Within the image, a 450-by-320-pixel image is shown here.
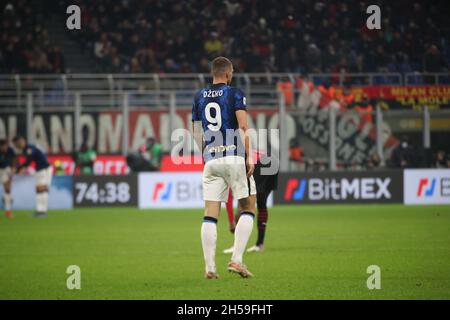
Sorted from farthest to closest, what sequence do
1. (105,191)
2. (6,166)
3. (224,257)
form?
(105,191)
(6,166)
(224,257)

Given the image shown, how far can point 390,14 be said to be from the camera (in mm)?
28906

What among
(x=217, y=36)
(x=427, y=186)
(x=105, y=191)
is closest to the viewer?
(x=427, y=186)

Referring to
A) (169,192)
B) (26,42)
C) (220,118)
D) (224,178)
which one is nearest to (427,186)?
(169,192)

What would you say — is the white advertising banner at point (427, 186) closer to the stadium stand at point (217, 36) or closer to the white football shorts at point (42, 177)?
the stadium stand at point (217, 36)

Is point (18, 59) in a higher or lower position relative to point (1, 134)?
higher

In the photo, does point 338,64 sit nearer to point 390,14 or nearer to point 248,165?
point 390,14

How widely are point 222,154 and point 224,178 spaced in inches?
11.2

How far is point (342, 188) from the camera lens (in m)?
27.5

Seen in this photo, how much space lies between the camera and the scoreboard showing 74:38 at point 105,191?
2709 cm

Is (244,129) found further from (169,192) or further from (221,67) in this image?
(169,192)

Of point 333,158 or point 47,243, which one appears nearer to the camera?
point 47,243
